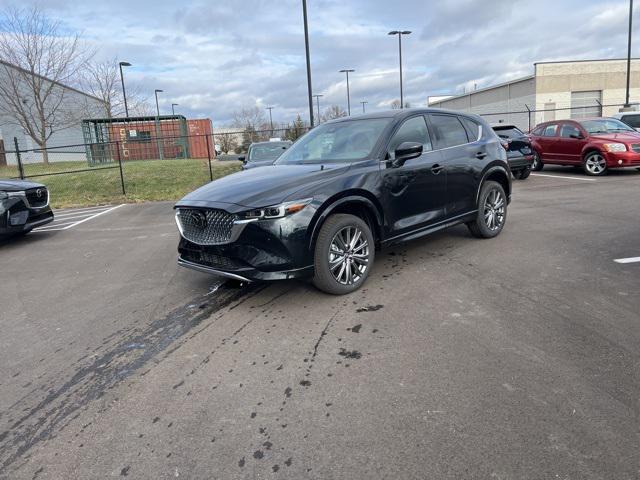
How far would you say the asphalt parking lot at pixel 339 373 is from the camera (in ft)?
7.86

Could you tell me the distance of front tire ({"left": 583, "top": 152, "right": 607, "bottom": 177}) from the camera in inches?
510

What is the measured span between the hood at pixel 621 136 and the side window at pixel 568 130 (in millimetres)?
611

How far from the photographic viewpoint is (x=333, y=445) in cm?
247

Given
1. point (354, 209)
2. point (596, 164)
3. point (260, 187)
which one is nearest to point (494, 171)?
point (354, 209)

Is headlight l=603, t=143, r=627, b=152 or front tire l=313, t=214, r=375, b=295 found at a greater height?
headlight l=603, t=143, r=627, b=152

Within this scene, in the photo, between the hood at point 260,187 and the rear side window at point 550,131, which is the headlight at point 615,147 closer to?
the rear side window at point 550,131

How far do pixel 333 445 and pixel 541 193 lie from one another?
32.4 ft

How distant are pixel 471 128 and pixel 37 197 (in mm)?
7377

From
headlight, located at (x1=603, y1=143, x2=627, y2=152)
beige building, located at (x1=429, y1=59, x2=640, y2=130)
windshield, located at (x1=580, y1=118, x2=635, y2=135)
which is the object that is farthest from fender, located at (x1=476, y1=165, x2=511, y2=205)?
beige building, located at (x1=429, y1=59, x2=640, y2=130)

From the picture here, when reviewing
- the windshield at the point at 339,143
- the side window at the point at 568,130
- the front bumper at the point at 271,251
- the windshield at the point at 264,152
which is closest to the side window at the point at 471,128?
the windshield at the point at 339,143

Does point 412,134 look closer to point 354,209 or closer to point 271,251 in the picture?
point 354,209

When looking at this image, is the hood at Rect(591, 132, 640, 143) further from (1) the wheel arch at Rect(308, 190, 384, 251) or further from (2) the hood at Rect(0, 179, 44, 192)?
(2) the hood at Rect(0, 179, 44, 192)

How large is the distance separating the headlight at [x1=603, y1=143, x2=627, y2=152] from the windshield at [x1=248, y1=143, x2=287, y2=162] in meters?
8.81

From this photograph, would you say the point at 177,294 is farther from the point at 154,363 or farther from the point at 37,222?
the point at 37,222
